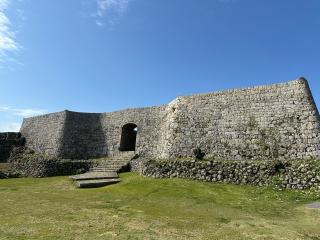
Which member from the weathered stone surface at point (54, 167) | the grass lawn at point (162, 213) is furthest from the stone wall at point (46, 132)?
Answer: the grass lawn at point (162, 213)

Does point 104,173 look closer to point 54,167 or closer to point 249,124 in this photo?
point 54,167

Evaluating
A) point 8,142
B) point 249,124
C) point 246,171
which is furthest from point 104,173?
point 8,142

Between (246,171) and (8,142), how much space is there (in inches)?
974

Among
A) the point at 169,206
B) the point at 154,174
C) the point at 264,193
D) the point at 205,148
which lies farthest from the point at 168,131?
the point at 169,206

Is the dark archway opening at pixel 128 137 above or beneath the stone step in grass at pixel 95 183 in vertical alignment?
above

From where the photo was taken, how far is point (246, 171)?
13.8 metres

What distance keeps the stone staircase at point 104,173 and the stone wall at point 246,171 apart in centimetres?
225

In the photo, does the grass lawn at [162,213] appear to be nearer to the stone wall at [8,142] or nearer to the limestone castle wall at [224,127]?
the limestone castle wall at [224,127]

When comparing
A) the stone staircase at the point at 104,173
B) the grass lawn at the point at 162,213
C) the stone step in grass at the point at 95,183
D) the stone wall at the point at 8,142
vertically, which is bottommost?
the grass lawn at the point at 162,213

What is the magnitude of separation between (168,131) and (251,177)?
7588mm

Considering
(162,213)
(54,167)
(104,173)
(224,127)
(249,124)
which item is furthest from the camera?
(54,167)

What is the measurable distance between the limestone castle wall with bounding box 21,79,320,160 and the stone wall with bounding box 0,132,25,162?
5700 millimetres

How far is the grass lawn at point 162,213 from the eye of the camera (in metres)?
6.80

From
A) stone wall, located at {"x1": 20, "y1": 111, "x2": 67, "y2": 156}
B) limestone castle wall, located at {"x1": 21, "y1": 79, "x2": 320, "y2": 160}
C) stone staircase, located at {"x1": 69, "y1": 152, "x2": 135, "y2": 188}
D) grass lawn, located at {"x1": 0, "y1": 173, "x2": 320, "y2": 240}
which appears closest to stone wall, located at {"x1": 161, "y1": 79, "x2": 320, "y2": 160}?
limestone castle wall, located at {"x1": 21, "y1": 79, "x2": 320, "y2": 160}
